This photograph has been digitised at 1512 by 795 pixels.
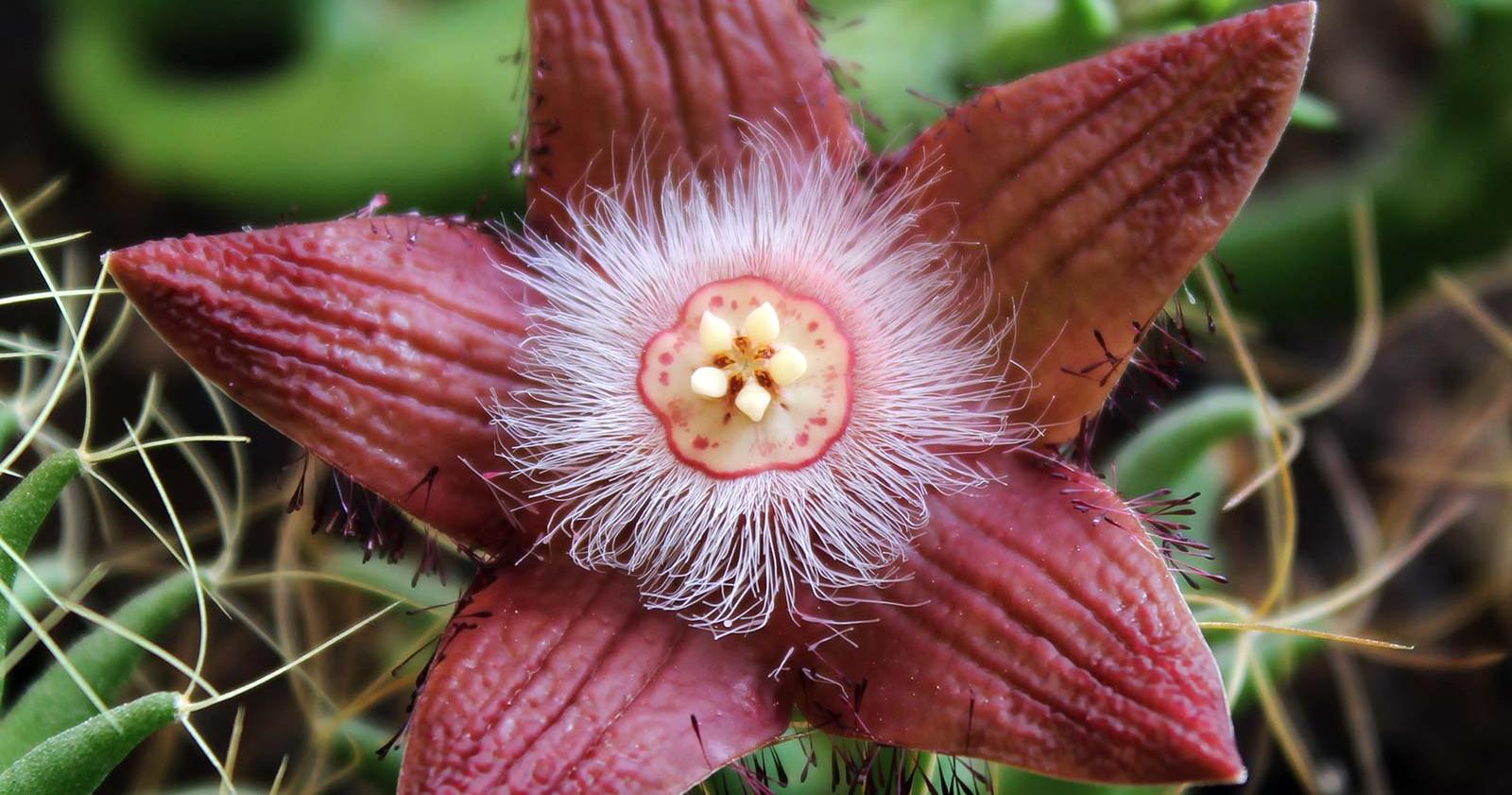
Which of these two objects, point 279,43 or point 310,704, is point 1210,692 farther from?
point 279,43

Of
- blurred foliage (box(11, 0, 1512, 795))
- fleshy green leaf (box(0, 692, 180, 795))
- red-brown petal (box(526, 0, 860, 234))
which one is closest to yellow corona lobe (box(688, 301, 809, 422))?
red-brown petal (box(526, 0, 860, 234))

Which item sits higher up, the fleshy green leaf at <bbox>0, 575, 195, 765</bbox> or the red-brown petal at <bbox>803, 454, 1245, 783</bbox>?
the red-brown petal at <bbox>803, 454, 1245, 783</bbox>

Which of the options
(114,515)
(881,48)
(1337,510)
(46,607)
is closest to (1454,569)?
(1337,510)

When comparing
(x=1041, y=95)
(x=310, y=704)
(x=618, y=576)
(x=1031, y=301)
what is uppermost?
(x=1041, y=95)

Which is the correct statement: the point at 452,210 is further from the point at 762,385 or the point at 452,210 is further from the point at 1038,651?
the point at 1038,651

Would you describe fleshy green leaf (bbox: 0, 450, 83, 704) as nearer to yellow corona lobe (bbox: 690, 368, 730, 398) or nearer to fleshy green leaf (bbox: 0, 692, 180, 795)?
fleshy green leaf (bbox: 0, 692, 180, 795)
